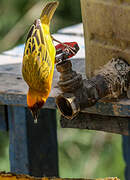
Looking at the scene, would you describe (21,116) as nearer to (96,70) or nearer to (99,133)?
(96,70)

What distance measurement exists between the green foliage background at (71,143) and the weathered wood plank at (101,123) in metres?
1.60

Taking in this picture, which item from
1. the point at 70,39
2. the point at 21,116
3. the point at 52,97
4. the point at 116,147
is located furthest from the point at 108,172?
the point at 52,97

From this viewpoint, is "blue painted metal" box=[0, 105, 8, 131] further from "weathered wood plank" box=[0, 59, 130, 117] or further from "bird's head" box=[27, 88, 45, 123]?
"bird's head" box=[27, 88, 45, 123]

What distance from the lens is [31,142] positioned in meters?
2.17

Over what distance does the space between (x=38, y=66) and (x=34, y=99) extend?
0.12m

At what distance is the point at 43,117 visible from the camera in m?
2.22

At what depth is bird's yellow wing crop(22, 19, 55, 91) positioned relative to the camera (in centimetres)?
167

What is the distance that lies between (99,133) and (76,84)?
1.93 meters

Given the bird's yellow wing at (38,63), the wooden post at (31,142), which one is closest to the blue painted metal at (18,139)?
the wooden post at (31,142)

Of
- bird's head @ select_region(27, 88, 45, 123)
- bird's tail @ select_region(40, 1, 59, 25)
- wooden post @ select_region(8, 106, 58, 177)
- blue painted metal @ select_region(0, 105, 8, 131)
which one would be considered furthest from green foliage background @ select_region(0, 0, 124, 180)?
bird's head @ select_region(27, 88, 45, 123)

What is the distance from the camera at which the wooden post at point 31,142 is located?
2.12 metres

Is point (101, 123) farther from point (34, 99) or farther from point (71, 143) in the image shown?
point (71, 143)

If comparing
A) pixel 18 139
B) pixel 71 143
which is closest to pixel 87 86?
pixel 18 139

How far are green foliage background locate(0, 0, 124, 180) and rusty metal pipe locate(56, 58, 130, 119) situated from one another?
1.74m
